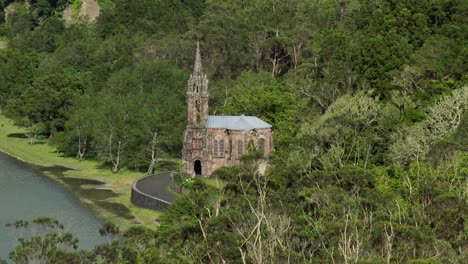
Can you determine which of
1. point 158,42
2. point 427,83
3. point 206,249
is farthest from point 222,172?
point 158,42

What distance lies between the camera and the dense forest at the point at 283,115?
4162 centimetres

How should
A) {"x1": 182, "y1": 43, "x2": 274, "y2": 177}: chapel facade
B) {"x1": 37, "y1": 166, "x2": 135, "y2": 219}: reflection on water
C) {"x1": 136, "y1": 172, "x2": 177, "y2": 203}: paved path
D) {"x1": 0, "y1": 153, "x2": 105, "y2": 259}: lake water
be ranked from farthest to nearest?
{"x1": 182, "y1": 43, "x2": 274, "y2": 177}: chapel facade
{"x1": 37, "y1": 166, "x2": 135, "y2": 219}: reflection on water
{"x1": 136, "y1": 172, "x2": 177, "y2": 203}: paved path
{"x1": 0, "y1": 153, "x2": 105, "y2": 259}: lake water

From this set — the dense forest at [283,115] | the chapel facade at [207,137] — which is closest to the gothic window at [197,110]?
the chapel facade at [207,137]

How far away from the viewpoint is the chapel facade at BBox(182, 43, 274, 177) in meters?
81.4

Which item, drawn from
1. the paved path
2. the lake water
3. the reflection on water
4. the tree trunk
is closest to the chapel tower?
the paved path

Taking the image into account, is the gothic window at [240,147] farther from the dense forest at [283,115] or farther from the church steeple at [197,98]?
the church steeple at [197,98]

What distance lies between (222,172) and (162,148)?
35.9m

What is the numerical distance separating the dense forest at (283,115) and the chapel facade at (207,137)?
11.2 feet

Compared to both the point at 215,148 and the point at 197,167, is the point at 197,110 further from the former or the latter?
the point at 197,167

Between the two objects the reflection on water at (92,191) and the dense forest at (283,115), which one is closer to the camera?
the dense forest at (283,115)

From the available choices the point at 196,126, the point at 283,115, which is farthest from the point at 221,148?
the point at 283,115

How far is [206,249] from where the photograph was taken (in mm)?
41188

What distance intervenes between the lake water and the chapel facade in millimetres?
12383

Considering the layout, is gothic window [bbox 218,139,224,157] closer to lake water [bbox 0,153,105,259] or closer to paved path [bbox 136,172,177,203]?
paved path [bbox 136,172,177,203]
